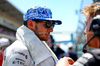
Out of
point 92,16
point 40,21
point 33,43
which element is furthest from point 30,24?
point 92,16

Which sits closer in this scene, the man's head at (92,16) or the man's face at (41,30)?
the man's head at (92,16)

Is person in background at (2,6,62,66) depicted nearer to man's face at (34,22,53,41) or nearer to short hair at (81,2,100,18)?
man's face at (34,22,53,41)

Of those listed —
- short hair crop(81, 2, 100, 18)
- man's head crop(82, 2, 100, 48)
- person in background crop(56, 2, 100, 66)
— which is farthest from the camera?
short hair crop(81, 2, 100, 18)

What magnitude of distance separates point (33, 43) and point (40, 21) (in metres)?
0.34

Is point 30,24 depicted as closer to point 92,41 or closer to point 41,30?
point 41,30

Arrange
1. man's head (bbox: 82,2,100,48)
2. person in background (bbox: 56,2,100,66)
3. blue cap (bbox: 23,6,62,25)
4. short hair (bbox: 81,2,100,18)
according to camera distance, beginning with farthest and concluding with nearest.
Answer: blue cap (bbox: 23,6,62,25) < short hair (bbox: 81,2,100,18) < man's head (bbox: 82,2,100,48) < person in background (bbox: 56,2,100,66)

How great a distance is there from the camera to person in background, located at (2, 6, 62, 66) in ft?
4.75

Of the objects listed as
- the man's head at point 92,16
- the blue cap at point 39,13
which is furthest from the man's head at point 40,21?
the man's head at point 92,16

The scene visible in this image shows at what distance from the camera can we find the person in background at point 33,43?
1447 mm

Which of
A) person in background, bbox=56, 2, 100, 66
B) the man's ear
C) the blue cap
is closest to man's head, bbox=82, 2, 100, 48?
person in background, bbox=56, 2, 100, 66

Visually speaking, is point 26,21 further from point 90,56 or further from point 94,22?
point 90,56

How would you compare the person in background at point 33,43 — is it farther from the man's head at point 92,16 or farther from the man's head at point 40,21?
the man's head at point 92,16

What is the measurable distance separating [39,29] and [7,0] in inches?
668

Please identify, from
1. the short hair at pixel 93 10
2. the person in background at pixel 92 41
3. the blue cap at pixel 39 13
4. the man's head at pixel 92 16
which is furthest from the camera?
the blue cap at pixel 39 13
